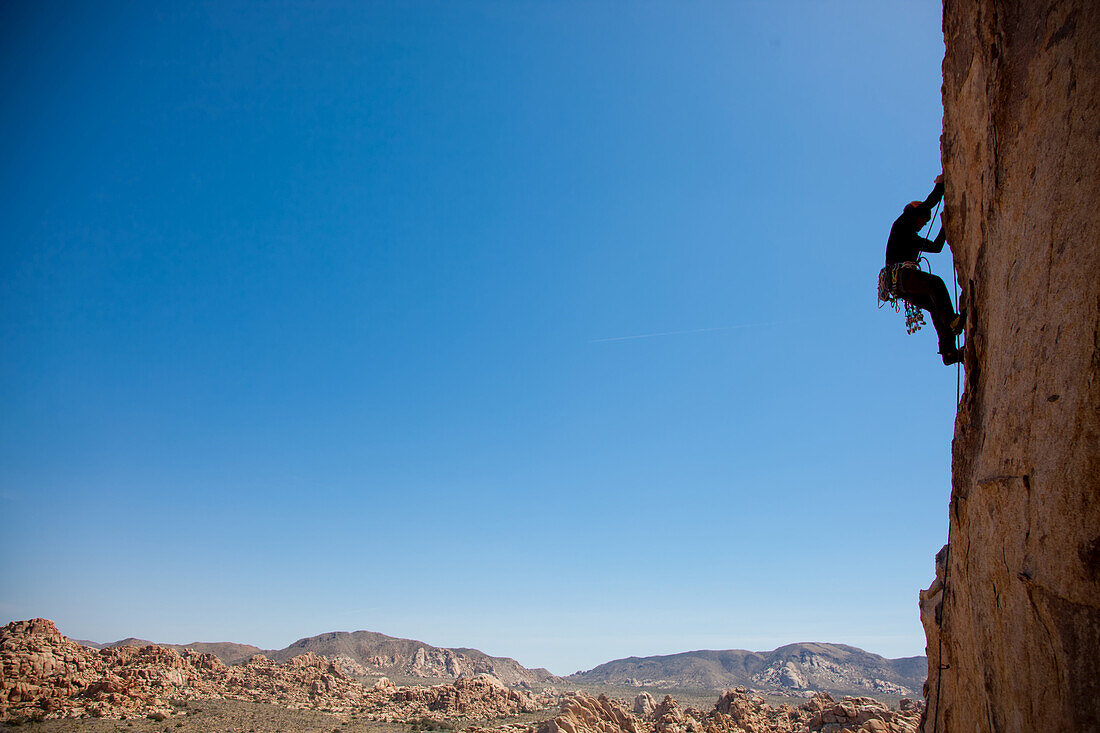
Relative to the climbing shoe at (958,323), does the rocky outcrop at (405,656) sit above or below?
below

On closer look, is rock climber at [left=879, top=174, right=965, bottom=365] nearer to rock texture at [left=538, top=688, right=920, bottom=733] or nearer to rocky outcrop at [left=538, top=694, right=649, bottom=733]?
rock texture at [left=538, top=688, right=920, bottom=733]

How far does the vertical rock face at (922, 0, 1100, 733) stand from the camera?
3377 mm

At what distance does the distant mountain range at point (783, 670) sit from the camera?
347 feet

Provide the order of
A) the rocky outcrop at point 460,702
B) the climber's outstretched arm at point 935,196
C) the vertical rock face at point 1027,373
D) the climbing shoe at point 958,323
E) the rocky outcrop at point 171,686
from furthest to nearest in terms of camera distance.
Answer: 1. the rocky outcrop at point 460,702
2. the rocky outcrop at point 171,686
3. the climber's outstretched arm at point 935,196
4. the climbing shoe at point 958,323
5. the vertical rock face at point 1027,373

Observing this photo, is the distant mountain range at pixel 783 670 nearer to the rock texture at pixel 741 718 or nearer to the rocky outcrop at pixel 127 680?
the rocky outcrop at pixel 127 680

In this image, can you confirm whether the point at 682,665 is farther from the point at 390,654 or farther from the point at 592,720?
the point at 592,720

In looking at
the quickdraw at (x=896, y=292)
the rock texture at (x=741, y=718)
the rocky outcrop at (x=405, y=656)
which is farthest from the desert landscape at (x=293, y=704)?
the rocky outcrop at (x=405, y=656)

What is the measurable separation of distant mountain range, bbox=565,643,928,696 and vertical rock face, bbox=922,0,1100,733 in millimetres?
109453

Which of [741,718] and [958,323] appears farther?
[741,718]

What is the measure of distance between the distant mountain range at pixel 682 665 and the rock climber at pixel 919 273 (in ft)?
346

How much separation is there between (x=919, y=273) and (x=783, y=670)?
128727 millimetres

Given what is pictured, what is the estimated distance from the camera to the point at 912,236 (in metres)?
6.42

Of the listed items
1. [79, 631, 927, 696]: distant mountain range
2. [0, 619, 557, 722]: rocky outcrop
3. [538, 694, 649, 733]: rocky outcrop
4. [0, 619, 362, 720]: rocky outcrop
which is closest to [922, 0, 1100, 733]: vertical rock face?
[538, 694, 649, 733]: rocky outcrop

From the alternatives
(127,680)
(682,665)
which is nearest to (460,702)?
(127,680)
